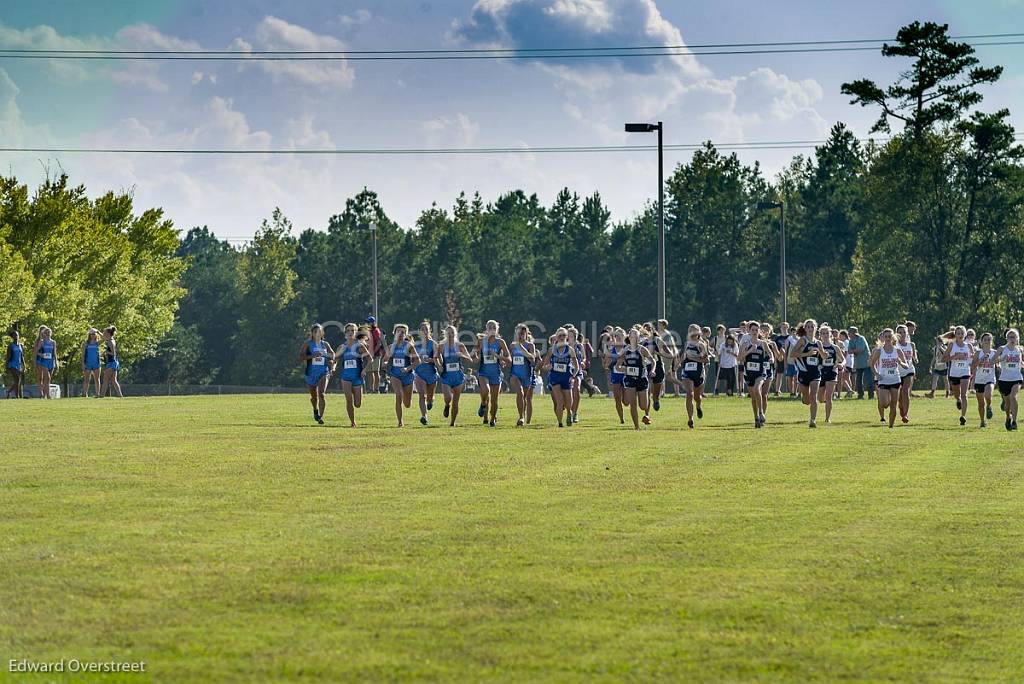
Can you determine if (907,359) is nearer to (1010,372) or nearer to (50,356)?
(1010,372)

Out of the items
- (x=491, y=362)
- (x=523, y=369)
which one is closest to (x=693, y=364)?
(x=523, y=369)

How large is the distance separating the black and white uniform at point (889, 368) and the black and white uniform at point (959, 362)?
5.46ft

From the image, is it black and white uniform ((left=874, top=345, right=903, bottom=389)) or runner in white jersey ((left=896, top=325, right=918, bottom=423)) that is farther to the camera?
runner in white jersey ((left=896, top=325, right=918, bottom=423))

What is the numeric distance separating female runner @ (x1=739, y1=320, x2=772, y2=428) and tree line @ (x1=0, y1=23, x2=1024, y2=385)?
38.9m

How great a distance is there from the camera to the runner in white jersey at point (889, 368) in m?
28.4

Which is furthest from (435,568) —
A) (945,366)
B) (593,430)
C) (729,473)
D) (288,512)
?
(945,366)

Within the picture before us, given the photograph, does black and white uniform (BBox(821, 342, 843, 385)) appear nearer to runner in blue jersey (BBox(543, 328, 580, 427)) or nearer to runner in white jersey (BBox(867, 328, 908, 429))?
runner in white jersey (BBox(867, 328, 908, 429))

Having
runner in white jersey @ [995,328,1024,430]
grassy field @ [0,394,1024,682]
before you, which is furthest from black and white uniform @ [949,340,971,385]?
grassy field @ [0,394,1024,682]

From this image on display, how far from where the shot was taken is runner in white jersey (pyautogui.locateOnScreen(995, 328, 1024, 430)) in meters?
27.5

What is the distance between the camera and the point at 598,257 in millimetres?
114000

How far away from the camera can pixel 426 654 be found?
29.1ft

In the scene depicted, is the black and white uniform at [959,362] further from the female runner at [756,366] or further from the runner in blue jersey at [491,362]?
the runner in blue jersey at [491,362]

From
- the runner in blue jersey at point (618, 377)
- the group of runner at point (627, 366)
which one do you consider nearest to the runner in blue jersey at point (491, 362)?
the group of runner at point (627, 366)

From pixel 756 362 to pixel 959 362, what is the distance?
453 centimetres
